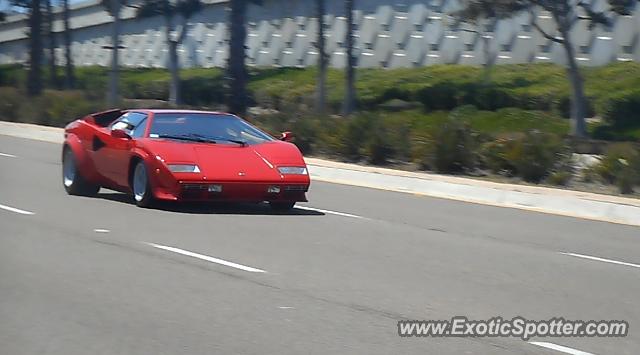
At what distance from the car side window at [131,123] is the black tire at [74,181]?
992 millimetres

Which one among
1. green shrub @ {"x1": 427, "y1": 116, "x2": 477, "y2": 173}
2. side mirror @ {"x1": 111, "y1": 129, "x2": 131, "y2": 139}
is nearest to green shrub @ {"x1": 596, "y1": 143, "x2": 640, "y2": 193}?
green shrub @ {"x1": 427, "y1": 116, "x2": 477, "y2": 173}

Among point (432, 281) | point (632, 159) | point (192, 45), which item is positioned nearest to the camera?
point (432, 281)

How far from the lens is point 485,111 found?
39938 mm

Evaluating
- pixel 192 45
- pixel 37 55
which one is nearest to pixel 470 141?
pixel 37 55

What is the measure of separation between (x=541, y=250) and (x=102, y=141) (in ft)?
21.0

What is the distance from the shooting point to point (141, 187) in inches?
602

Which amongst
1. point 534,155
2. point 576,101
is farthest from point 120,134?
point 576,101

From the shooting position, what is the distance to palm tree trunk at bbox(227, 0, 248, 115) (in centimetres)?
3300

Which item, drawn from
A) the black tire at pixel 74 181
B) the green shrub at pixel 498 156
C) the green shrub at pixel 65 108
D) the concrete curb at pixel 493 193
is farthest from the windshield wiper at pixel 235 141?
the green shrub at pixel 65 108

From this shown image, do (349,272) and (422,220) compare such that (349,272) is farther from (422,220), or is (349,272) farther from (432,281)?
(422,220)

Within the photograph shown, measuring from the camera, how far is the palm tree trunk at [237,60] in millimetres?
33000

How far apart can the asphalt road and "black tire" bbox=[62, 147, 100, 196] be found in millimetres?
384

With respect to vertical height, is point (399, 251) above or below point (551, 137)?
above

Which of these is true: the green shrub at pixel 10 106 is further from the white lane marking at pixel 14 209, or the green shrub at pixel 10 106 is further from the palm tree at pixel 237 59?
the white lane marking at pixel 14 209
